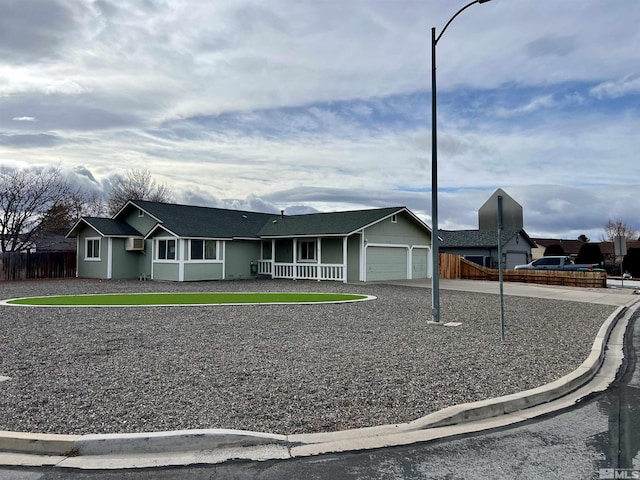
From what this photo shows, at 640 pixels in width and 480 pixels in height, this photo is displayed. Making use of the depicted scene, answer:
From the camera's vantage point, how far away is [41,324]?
11.2 metres

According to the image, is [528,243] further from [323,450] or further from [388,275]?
[323,450]

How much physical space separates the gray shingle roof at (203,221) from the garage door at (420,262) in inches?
375

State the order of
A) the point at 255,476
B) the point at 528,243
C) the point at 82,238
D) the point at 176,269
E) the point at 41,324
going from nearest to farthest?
Answer: the point at 255,476
the point at 41,324
the point at 176,269
the point at 82,238
the point at 528,243

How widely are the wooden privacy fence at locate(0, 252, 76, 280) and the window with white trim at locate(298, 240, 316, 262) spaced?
1401 cm

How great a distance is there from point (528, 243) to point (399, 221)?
2615 cm

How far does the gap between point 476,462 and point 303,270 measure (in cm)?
2373

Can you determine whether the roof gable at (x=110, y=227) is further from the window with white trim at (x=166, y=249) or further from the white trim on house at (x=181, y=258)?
the white trim on house at (x=181, y=258)

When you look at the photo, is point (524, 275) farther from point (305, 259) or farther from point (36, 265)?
point (36, 265)

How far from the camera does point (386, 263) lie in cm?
2798

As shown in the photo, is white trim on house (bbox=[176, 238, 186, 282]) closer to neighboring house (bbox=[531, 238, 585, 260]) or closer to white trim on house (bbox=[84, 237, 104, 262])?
white trim on house (bbox=[84, 237, 104, 262])

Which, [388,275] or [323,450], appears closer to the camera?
[323,450]

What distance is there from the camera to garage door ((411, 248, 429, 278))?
3017cm

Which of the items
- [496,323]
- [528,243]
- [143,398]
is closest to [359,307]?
[496,323]

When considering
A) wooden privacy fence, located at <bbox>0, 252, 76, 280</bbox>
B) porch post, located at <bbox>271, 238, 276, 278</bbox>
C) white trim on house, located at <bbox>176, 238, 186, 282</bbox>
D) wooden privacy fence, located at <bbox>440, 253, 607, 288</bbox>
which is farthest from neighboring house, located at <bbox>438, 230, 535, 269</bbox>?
wooden privacy fence, located at <bbox>0, 252, 76, 280</bbox>
